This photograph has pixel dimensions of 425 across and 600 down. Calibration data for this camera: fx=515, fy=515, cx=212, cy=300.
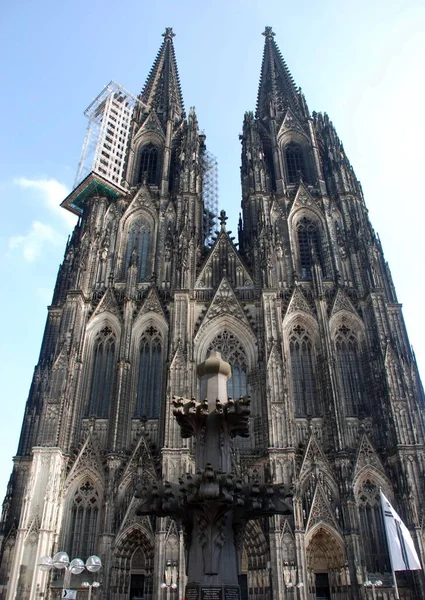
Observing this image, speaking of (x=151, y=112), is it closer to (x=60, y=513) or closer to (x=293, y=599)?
(x=60, y=513)

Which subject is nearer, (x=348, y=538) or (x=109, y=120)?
(x=348, y=538)

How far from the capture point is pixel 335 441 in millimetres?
23156

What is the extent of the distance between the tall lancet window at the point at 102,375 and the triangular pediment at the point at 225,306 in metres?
5.13

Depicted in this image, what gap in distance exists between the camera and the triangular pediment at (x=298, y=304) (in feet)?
88.9

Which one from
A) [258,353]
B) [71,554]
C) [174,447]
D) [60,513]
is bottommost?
[71,554]

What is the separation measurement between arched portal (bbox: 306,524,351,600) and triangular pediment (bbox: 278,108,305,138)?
1010 inches

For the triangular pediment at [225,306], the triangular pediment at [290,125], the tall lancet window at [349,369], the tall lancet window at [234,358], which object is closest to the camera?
the tall lancet window at [349,369]

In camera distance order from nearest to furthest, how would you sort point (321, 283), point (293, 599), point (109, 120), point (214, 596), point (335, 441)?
point (214, 596) → point (293, 599) → point (335, 441) → point (321, 283) → point (109, 120)

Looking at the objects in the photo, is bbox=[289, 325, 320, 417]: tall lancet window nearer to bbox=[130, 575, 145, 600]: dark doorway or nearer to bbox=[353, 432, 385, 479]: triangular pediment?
bbox=[353, 432, 385, 479]: triangular pediment

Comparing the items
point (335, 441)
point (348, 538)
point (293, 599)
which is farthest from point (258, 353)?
point (293, 599)

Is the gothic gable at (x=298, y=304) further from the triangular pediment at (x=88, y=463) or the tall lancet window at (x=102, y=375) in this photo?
the triangular pediment at (x=88, y=463)

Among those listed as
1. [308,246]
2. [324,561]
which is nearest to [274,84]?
[308,246]

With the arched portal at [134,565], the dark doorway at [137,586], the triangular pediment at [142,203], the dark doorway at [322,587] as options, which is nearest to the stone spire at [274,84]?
the triangular pediment at [142,203]

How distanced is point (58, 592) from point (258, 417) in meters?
10.8
